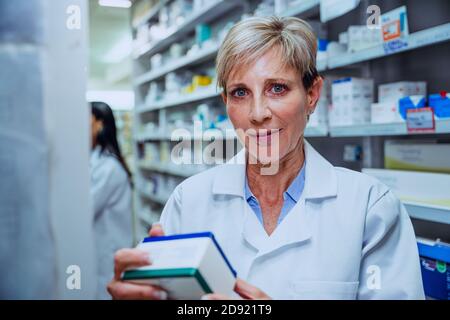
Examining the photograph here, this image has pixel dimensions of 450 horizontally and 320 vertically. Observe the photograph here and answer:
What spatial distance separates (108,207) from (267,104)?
4.66 ft

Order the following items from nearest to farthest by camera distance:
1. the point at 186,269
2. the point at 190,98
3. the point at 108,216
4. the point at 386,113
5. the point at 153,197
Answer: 1. the point at 186,269
2. the point at 386,113
3. the point at 108,216
4. the point at 190,98
5. the point at 153,197

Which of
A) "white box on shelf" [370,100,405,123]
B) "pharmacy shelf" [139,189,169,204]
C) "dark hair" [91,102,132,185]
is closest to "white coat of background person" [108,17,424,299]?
"white box on shelf" [370,100,405,123]

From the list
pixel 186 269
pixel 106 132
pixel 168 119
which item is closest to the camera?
pixel 186 269

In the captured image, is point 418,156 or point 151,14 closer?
point 418,156

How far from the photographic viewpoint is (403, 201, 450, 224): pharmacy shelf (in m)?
1.36

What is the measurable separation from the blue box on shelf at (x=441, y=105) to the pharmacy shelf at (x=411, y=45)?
170mm

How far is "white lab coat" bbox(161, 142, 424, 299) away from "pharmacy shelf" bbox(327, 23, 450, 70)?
0.58 meters

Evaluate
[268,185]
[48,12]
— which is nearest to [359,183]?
[268,185]

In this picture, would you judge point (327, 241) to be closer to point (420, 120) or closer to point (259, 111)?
point (259, 111)

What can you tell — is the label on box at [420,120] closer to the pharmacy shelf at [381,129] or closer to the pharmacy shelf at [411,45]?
the pharmacy shelf at [381,129]

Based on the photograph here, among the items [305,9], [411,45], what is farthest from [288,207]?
[305,9]

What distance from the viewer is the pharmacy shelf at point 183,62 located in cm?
289

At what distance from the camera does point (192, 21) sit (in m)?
3.31

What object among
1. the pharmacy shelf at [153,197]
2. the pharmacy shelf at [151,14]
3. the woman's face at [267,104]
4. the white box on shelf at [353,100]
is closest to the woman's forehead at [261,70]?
the woman's face at [267,104]
